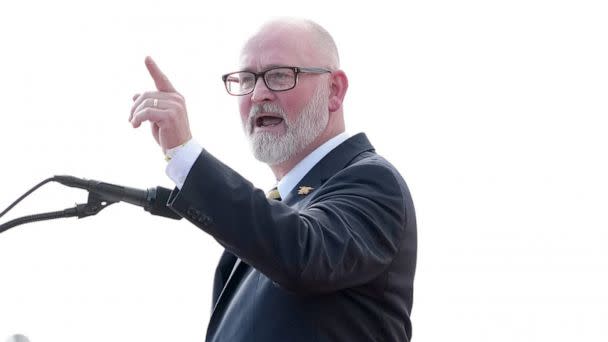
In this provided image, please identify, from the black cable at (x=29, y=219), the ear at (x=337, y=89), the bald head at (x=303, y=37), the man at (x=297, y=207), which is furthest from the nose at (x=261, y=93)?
the black cable at (x=29, y=219)

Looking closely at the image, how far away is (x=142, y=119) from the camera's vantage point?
6.62 ft

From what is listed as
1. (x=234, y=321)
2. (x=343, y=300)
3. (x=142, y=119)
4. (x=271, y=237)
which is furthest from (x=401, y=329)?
(x=142, y=119)

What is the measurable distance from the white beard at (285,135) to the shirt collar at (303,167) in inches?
1.2

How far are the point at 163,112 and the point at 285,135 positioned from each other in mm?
681

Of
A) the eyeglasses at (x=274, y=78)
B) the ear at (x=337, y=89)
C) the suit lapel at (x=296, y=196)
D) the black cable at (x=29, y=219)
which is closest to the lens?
the black cable at (x=29, y=219)

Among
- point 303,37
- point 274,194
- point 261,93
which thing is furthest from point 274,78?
point 274,194

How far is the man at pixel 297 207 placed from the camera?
81.6 inches

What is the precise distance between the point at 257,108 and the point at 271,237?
663 millimetres

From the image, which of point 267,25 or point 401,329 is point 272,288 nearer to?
point 401,329

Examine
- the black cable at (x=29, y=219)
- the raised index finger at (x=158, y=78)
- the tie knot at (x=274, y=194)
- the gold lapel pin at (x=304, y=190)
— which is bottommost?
the tie knot at (x=274, y=194)

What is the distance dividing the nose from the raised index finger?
1.92ft

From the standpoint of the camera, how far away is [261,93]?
264 centimetres

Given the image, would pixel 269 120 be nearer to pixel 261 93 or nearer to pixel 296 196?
pixel 261 93

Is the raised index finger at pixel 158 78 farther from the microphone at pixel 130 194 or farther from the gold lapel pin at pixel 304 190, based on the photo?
the gold lapel pin at pixel 304 190
